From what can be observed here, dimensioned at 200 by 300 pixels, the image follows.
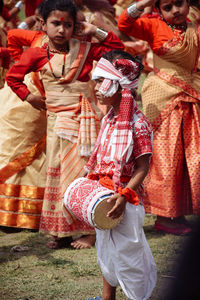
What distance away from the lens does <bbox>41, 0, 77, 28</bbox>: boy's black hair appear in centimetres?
378

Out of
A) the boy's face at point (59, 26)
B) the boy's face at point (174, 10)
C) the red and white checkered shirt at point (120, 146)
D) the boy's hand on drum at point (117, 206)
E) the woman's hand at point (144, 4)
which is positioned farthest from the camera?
the boy's face at point (174, 10)

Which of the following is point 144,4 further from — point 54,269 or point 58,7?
point 54,269

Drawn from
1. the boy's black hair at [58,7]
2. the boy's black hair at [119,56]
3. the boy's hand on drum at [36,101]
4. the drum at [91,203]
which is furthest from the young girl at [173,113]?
the drum at [91,203]

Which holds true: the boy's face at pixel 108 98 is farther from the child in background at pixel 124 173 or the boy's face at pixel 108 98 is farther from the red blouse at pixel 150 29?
the red blouse at pixel 150 29

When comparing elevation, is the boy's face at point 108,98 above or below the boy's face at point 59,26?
below

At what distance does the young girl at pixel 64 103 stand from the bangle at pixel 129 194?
1.44 meters

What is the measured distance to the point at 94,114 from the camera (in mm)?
3939

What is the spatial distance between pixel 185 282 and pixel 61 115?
300 cm

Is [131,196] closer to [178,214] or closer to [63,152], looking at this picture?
[63,152]

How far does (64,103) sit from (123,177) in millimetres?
1462

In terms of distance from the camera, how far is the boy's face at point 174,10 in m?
4.13

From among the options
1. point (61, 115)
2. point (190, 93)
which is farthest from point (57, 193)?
point (190, 93)

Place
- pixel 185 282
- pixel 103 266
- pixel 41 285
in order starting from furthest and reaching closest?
pixel 41 285, pixel 103 266, pixel 185 282

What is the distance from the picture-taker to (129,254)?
2.55 metres
